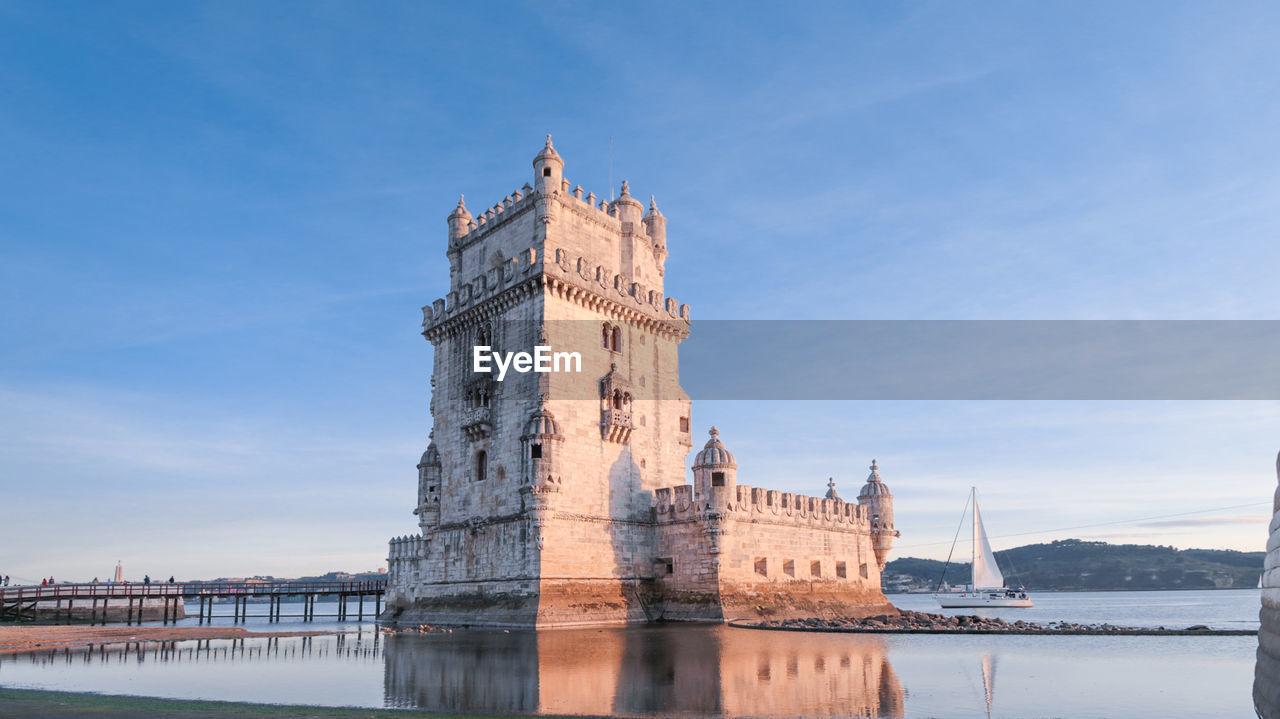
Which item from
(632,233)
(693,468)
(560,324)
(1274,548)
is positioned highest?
(632,233)

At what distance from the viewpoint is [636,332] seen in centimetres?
4662

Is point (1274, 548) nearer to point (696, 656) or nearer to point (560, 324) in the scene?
point (696, 656)

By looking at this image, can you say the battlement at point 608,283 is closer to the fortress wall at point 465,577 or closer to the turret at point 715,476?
the turret at point 715,476

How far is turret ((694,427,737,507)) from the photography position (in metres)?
41.7

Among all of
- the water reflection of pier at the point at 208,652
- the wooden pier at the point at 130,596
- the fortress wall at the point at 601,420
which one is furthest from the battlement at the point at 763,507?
the wooden pier at the point at 130,596

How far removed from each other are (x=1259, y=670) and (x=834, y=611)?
102 feet

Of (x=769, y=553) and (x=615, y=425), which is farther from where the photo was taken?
(x=769, y=553)

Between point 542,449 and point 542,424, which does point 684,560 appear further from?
point 542,424

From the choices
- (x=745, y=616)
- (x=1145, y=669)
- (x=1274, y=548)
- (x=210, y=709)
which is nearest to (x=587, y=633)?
(x=745, y=616)

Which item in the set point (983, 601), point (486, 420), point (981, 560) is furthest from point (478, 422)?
point (983, 601)

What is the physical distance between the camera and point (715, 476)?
42.2m

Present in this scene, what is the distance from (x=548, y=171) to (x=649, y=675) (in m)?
Answer: 28.3

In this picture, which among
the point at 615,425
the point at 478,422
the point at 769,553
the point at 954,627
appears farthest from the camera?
the point at 769,553

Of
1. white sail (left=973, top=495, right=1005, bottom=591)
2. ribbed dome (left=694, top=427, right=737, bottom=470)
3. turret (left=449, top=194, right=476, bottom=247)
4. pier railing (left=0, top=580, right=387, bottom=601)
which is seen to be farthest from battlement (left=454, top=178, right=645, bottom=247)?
white sail (left=973, top=495, right=1005, bottom=591)
